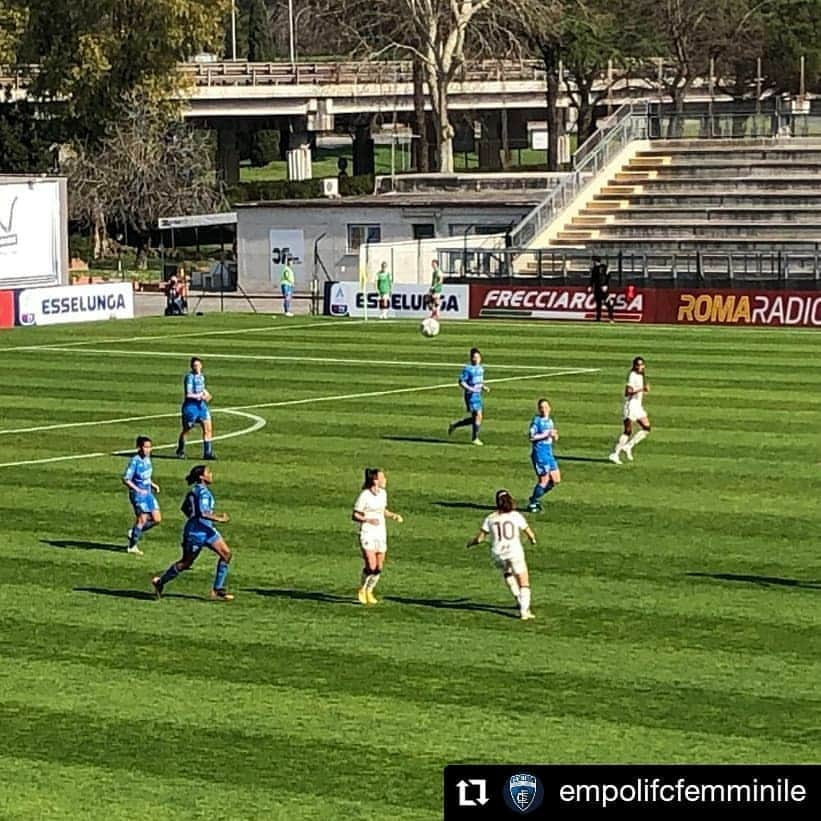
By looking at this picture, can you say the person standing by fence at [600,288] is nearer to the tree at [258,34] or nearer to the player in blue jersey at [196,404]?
the player in blue jersey at [196,404]

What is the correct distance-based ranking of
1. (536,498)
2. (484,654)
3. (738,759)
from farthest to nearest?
(536,498) < (484,654) < (738,759)

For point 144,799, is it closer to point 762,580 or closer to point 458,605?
point 458,605

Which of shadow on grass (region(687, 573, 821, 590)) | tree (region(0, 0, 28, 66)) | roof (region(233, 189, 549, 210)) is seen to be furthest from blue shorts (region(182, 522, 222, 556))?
tree (region(0, 0, 28, 66))

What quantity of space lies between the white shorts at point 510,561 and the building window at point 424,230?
2222 inches

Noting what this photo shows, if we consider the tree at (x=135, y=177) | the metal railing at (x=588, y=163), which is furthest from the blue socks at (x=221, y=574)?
the tree at (x=135, y=177)

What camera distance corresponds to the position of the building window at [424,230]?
78312 mm

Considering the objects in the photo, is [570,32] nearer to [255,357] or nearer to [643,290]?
[643,290]

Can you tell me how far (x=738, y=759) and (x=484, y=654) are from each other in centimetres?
434

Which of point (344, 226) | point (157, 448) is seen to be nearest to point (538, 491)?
point (157, 448)

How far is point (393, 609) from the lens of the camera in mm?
23203

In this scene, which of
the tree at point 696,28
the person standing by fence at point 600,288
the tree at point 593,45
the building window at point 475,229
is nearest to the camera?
the person standing by fence at point 600,288

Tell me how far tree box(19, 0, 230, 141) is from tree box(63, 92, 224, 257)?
1.05 meters

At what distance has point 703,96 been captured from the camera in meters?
135

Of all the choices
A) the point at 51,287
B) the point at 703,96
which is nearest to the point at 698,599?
the point at 51,287
